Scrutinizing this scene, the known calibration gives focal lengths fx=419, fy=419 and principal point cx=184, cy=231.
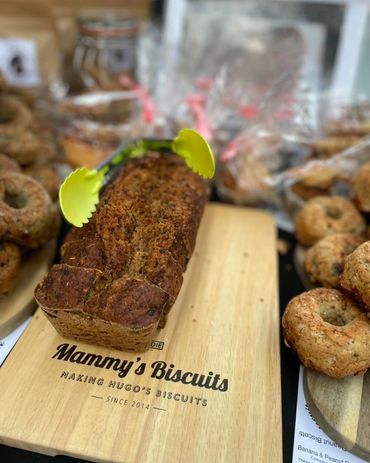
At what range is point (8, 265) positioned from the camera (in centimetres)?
116

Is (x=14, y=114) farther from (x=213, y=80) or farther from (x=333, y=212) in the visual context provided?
(x=333, y=212)

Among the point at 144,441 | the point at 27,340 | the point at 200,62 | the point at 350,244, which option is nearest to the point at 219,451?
the point at 144,441

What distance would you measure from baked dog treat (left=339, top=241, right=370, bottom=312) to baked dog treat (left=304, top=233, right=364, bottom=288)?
0.12m

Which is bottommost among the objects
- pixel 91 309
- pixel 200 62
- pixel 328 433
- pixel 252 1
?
pixel 328 433

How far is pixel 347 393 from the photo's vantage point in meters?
1.02

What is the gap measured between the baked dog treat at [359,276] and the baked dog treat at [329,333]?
0.05 meters

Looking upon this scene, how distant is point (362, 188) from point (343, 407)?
69 cm

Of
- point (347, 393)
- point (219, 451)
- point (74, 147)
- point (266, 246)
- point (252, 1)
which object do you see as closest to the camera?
point (219, 451)

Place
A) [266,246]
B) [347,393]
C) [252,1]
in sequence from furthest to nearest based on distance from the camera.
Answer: [252,1]
[266,246]
[347,393]

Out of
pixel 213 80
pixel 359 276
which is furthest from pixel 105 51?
pixel 359 276

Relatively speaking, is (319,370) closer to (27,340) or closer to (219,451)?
(219,451)

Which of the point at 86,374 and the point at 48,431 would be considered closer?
the point at 48,431

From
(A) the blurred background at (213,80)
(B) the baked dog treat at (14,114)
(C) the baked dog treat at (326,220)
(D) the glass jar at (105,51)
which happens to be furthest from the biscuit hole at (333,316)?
(D) the glass jar at (105,51)

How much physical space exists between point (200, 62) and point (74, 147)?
784mm
